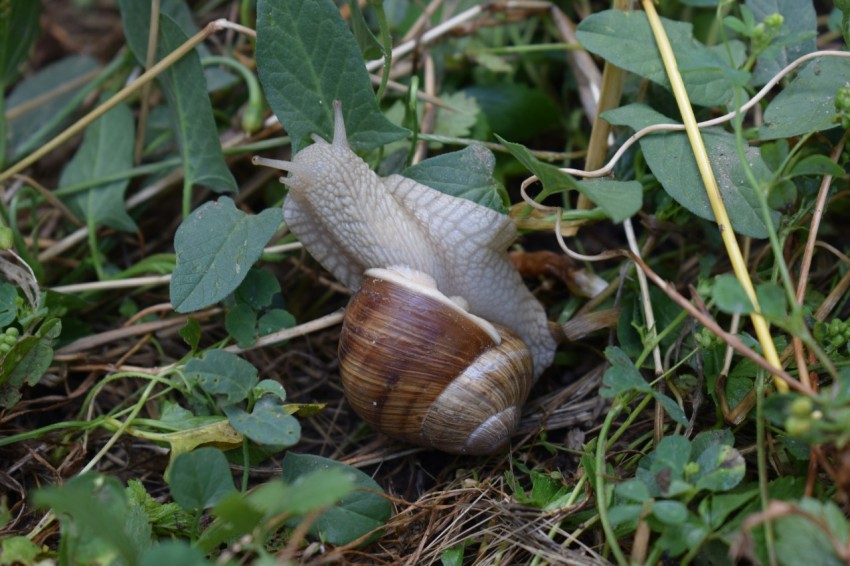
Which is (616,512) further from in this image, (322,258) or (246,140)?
(246,140)

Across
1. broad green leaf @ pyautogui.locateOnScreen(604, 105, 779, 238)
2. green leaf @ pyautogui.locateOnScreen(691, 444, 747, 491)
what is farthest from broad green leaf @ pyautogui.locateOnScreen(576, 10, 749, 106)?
green leaf @ pyautogui.locateOnScreen(691, 444, 747, 491)

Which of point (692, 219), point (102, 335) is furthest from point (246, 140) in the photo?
point (692, 219)

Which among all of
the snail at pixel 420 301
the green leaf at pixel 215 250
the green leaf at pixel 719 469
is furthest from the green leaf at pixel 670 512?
the green leaf at pixel 215 250

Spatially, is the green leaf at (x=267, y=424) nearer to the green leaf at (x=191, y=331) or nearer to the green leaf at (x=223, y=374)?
the green leaf at (x=223, y=374)

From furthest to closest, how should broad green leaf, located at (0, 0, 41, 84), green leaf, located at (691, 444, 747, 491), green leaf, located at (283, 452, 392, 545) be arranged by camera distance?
broad green leaf, located at (0, 0, 41, 84), green leaf, located at (283, 452, 392, 545), green leaf, located at (691, 444, 747, 491)

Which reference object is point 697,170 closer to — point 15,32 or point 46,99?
point 15,32

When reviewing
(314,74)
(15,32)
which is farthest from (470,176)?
(15,32)

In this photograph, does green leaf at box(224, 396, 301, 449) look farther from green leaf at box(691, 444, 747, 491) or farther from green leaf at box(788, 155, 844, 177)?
green leaf at box(788, 155, 844, 177)

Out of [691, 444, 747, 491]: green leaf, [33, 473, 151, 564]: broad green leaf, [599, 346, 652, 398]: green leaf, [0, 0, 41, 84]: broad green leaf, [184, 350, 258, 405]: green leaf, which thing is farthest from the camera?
[0, 0, 41, 84]: broad green leaf
